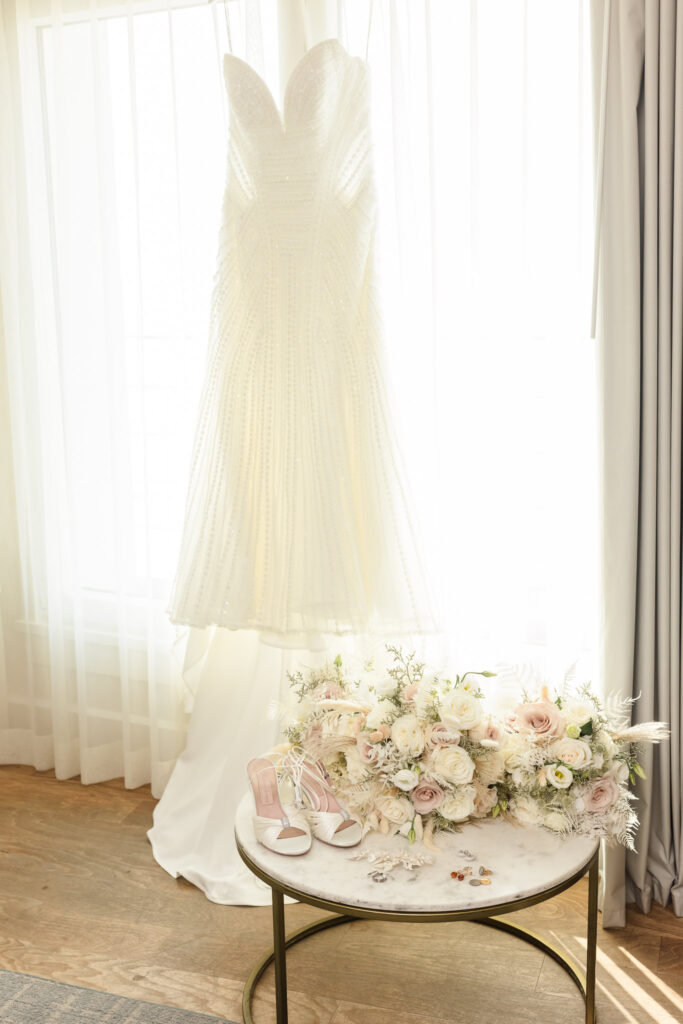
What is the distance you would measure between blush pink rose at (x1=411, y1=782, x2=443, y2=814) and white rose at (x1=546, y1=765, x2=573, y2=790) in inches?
7.8

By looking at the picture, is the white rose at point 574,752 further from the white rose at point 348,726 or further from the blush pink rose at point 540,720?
the white rose at point 348,726

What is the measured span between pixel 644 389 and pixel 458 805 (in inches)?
36.1

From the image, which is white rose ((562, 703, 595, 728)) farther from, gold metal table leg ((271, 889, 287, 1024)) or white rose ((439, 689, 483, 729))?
gold metal table leg ((271, 889, 287, 1024))

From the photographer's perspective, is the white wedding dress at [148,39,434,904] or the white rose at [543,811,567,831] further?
the white wedding dress at [148,39,434,904]

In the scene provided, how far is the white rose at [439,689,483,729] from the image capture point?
1.86m

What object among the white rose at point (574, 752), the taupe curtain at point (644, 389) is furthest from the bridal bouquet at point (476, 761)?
the taupe curtain at point (644, 389)

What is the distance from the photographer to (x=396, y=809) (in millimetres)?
1874

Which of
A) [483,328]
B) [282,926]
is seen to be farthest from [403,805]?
[483,328]

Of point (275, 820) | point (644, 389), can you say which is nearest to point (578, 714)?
point (275, 820)

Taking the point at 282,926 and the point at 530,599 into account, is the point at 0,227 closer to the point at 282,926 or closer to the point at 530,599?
the point at 530,599

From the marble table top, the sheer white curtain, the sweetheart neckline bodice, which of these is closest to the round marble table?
the marble table top

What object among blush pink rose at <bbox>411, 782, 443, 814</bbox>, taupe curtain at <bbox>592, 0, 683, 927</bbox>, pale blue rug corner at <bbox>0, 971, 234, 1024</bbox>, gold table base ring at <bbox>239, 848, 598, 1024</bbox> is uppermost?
taupe curtain at <bbox>592, 0, 683, 927</bbox>

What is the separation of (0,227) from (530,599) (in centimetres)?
173

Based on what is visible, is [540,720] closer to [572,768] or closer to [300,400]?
[572,768]
